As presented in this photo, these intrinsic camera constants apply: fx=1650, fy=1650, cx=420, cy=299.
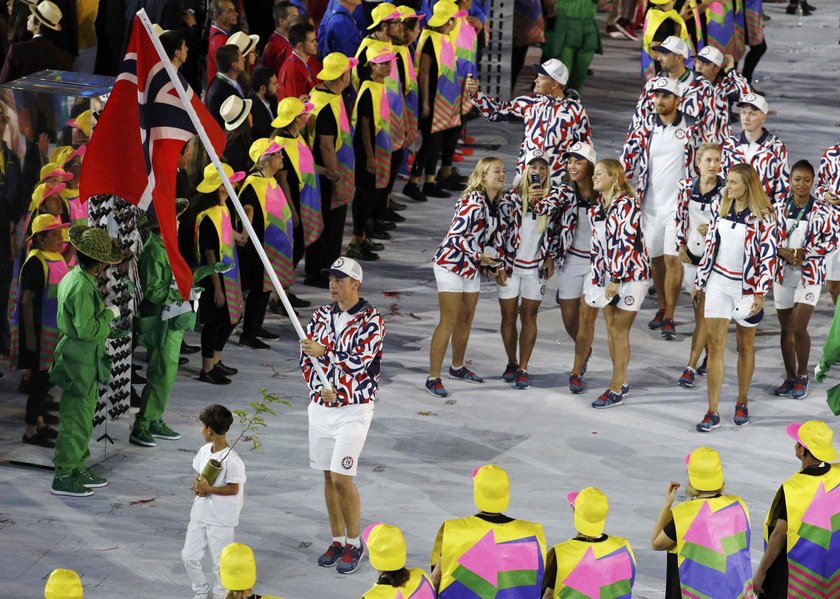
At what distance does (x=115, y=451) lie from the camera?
11.2 meters

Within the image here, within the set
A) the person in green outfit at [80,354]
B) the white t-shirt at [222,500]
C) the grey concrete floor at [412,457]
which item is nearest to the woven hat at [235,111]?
the grey concrete floor at [412,457]

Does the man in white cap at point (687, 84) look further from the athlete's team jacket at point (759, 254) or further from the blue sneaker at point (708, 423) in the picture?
the blue sneaker at point (708, 423)

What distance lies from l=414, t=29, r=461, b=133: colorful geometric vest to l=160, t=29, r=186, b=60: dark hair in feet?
12.0

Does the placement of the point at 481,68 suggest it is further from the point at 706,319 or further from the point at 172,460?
the point at 172,460

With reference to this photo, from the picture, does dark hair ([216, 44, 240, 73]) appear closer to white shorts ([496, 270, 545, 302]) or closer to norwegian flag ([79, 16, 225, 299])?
white shorts ([496, 270, 545, 302])

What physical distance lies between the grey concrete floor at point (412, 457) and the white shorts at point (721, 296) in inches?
34.4

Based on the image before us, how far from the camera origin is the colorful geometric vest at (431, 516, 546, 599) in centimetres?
752

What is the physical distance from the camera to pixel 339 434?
31.2 feet

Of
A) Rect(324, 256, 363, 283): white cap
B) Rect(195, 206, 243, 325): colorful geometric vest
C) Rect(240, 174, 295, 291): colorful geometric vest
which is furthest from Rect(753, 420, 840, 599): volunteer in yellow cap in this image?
Rect(240, 174, 295, 291): colorful geometric vest

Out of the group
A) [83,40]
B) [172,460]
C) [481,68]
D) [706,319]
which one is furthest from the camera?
[481,68]

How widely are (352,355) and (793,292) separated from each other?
14.7ft

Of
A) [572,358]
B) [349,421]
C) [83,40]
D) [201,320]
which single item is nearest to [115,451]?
[201,320]

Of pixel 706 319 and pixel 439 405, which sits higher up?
pixel 706 319

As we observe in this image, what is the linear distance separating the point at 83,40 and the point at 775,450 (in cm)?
741
